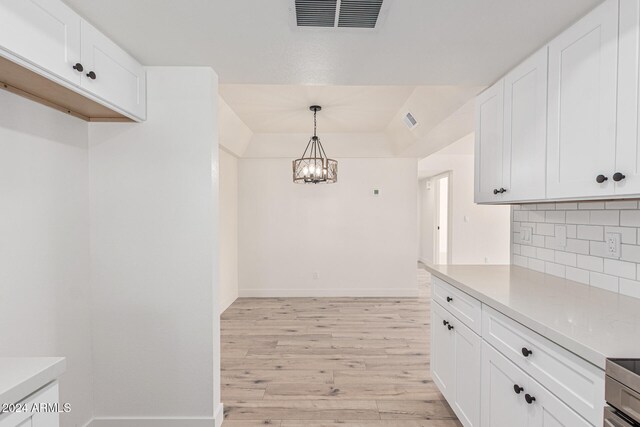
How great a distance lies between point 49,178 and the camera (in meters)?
1.68

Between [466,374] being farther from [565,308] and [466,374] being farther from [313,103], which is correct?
[313,103]

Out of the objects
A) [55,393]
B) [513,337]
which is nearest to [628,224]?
[513,337]

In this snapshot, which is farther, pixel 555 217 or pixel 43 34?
pixel 555 217

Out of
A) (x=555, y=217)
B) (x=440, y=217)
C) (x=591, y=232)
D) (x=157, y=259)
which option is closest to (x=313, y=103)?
(x=157, y=259)

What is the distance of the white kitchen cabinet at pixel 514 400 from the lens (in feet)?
3.70

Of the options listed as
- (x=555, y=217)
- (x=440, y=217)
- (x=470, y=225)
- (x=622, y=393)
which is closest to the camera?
(x=622, y=393)

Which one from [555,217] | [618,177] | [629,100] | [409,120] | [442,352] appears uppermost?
[409,120]

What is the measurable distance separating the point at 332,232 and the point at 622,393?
14.1 feet

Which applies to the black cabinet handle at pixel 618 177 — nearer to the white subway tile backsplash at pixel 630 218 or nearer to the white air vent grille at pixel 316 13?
the white subway tile backsplash at pixel 630 218

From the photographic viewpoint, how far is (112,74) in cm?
169

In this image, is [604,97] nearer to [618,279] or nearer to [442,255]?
[618,279]

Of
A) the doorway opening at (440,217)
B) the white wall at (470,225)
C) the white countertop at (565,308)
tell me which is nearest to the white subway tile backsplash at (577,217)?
the white countertop at (565,308)

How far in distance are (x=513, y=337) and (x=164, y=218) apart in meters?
2.03

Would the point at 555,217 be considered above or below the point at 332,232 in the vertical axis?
above
